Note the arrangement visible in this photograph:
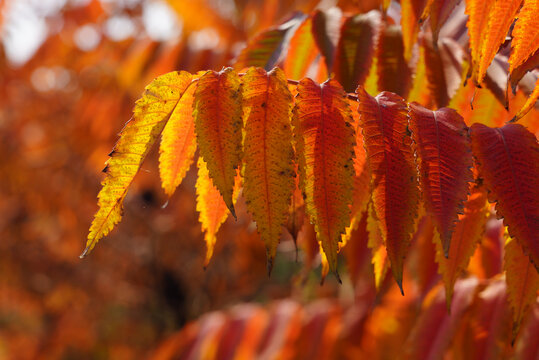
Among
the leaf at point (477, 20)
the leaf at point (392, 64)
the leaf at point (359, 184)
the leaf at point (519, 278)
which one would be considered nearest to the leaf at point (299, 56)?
the leaf at point (392, 64)

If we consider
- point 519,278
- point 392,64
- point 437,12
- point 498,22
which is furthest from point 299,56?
point 519,278

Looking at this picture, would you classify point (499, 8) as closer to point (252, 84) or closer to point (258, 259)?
point (252, 84)

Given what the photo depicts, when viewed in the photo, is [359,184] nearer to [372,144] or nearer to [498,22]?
[372,144]

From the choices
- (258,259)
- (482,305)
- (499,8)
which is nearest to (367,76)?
(499,8)

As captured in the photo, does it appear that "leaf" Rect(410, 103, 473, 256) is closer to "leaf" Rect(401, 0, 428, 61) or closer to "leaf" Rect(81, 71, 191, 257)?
"leaf" Rect(401, 0, 428, 61)

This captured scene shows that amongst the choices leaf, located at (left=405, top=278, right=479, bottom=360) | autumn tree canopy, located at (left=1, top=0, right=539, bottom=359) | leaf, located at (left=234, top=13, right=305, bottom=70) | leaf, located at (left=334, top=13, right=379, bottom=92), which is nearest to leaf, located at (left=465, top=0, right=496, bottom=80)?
autumn tree canopy, located at (left=1, top=0, right=539, bottom=359)
